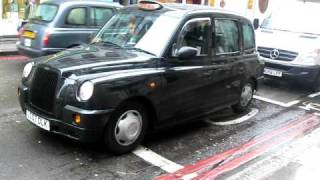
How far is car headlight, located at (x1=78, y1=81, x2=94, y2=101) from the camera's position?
522 cm

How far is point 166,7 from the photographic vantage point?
22.3 ft

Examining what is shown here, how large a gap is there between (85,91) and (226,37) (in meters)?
2.87

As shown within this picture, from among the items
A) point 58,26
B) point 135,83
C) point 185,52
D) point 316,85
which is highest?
point 185,52

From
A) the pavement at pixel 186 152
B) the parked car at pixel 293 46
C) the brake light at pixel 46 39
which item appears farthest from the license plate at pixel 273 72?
the brake light at pixel 46 39

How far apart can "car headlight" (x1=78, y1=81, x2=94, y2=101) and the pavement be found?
795mm

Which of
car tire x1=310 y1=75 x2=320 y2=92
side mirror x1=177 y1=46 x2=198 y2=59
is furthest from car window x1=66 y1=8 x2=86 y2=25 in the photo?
car tire x1=310 y1=75 x2=320 y2=92

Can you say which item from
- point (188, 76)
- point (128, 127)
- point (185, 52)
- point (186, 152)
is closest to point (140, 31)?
point (185, 52)

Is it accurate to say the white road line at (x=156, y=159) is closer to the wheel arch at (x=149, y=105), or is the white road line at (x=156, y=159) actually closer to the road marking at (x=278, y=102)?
the wheel arch at (x=149, y=105)

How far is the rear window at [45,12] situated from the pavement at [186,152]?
2758 millimetres

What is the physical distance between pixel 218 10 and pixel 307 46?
13.4ft

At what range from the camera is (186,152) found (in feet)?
20.0

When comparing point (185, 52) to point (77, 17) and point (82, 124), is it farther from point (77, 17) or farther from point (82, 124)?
point (77, 17)

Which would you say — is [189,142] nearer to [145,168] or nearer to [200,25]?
[145,168]

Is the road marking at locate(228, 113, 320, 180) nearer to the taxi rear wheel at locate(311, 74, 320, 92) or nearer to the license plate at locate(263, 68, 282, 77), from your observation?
the license plate at locate(263, 68, 282, 77)
